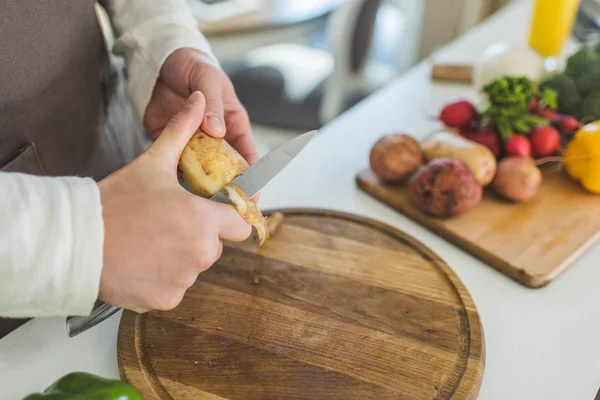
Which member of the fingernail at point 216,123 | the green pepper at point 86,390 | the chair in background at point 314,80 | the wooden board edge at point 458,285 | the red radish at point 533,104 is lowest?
the chair in background at point 314,80

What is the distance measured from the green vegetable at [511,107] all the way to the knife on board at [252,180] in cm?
44

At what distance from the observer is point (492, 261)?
87 cm

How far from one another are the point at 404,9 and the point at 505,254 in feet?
7.02

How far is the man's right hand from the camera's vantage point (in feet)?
1.86

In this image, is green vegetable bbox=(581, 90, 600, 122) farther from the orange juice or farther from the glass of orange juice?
the orange juice

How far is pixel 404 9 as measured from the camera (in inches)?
108

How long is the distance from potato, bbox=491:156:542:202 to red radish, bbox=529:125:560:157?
0.06 m

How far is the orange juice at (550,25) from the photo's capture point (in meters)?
1.34

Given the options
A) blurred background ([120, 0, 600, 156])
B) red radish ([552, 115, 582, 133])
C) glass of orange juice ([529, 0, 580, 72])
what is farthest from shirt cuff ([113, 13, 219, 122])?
blurred background ([120, 0, 600, 156])

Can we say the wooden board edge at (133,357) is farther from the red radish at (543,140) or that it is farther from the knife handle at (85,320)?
the red radish at (543,140)

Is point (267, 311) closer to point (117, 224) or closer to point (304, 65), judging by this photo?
point (117, 224)

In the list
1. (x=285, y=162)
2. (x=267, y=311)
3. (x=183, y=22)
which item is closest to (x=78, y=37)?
(x=183, y=22)

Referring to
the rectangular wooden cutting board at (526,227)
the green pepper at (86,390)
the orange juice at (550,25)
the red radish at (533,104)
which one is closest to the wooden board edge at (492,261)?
the rectangular wooden cutting board at (526,227)

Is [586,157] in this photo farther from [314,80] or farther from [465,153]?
[314,80]
